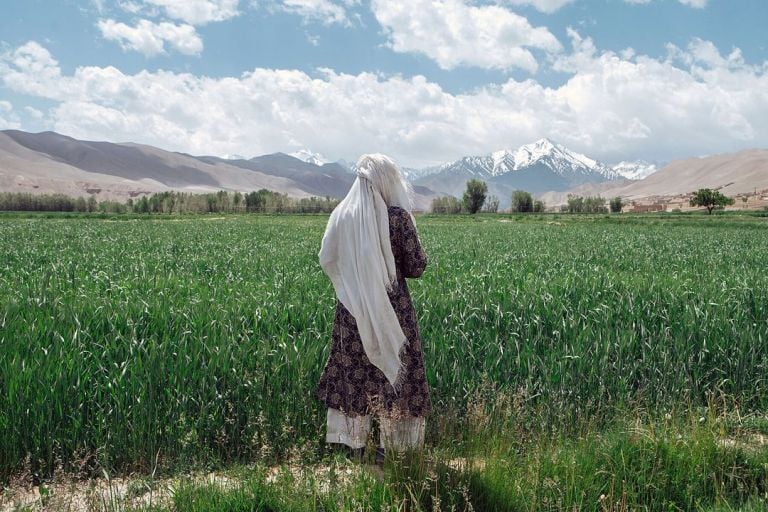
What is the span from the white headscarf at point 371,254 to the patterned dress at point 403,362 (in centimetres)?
13

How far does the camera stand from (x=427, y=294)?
905 centimetres

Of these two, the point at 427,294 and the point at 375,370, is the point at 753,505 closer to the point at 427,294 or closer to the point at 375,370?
the point at 375,370

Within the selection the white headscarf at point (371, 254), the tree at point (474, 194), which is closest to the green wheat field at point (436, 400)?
the white headscarf at point (371, 254)

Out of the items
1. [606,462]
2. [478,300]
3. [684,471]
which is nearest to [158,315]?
[478,300]

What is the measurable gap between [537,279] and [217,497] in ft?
28.3

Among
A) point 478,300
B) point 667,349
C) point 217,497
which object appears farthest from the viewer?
point 478,300

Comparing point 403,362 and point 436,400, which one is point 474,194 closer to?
point 436,400

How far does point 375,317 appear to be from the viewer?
443cm

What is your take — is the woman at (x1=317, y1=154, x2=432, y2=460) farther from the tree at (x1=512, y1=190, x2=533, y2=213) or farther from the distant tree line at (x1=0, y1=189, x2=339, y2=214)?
the tree at (x1=512, y1=190, x2=533, y2=213)

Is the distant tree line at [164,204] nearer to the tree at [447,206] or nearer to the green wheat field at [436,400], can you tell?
the tree at [447,206]

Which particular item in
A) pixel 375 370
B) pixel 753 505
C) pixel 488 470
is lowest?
pixel 753 505

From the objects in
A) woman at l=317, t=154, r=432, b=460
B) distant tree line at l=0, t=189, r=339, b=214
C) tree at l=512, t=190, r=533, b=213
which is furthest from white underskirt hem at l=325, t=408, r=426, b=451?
tree at l=512, t=190, r=533, b=213

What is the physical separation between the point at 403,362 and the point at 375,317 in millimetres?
508

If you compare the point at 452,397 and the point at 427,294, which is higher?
the point at 427,294
